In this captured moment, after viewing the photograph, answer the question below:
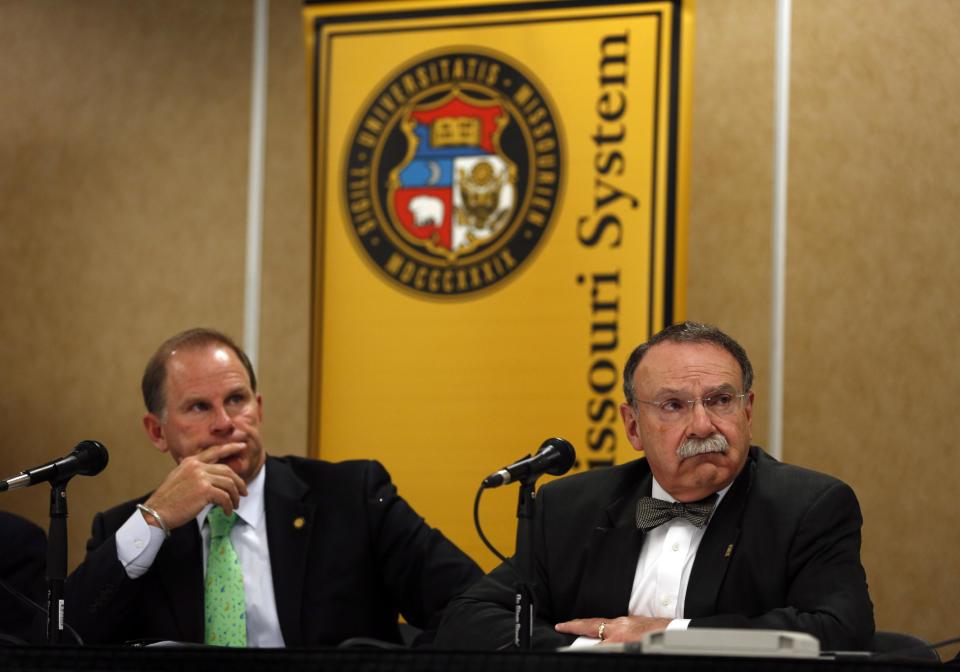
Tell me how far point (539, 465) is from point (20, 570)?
80.4 inches

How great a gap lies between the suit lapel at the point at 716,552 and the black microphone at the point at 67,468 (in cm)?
139

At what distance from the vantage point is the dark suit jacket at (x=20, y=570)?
3.78m

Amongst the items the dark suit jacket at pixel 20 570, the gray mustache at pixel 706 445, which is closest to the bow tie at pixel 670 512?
the gray mustache at pixel 706 445

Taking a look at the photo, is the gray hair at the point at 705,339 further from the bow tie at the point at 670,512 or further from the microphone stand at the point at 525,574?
the microphone stand at the point at 525,574

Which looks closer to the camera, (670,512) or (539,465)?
(539,465)

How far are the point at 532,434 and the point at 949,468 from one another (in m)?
1.52

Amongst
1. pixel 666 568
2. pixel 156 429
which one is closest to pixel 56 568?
pixel 156 429

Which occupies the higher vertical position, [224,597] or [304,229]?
[304,229]

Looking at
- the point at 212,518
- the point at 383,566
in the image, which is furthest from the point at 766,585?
the point at 212,518

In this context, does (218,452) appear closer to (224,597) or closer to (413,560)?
(224,597)

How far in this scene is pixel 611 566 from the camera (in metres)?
3.05

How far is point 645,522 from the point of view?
10.0ft

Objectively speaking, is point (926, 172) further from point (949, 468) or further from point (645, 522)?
point (645, 522)

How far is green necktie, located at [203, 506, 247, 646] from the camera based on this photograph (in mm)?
3395
